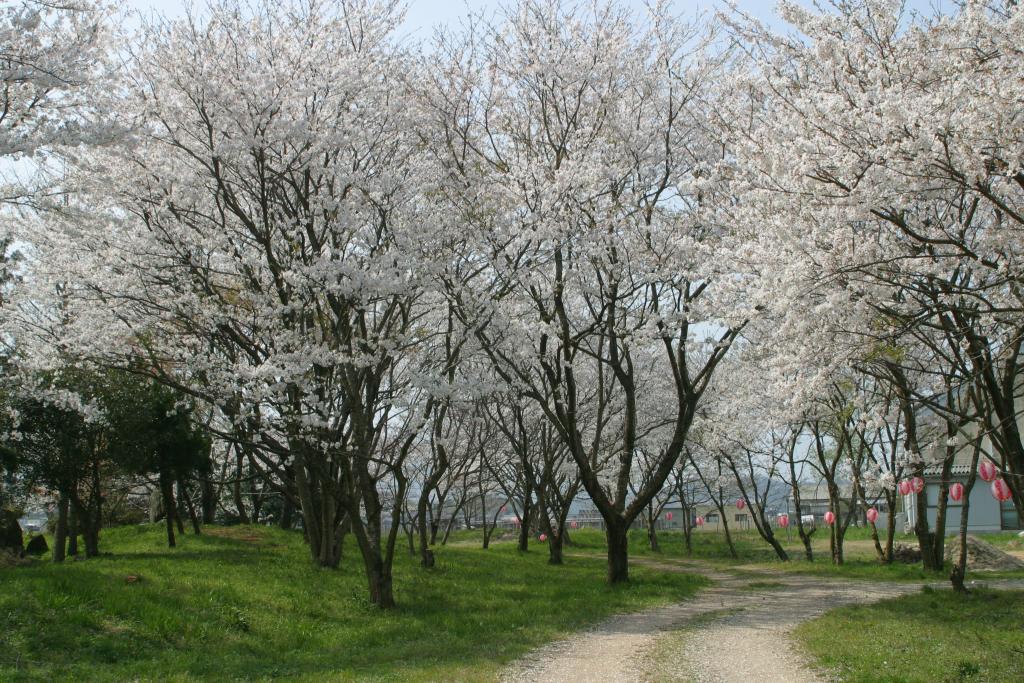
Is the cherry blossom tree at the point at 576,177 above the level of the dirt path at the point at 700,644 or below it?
above

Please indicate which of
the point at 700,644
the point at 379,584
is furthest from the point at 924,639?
the point at 379,584

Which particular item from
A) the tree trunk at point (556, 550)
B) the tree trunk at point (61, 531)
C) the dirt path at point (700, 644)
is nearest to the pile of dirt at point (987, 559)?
the dirt path at point (700, 644)

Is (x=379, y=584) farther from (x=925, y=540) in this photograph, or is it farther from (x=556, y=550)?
(x=925, y=540)

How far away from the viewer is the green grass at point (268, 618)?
8.88m

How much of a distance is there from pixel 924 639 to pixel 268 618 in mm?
8673

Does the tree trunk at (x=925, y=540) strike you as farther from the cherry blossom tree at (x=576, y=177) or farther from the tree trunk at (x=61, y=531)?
the tree trunk at (x=61, y=531)

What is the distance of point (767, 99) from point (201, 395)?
9181 mm

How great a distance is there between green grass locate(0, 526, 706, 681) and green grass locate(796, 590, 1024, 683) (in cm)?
353

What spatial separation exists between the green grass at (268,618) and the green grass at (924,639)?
3530mm

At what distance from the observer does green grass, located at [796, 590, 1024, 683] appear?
8195 mm

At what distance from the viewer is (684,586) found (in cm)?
1762

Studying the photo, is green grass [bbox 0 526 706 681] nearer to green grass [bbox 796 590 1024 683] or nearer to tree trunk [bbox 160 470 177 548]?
tree trunk [bbox 160 470 177 548]

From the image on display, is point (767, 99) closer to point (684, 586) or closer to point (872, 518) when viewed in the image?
point (684, 586)

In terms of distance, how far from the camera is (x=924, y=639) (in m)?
10.1
